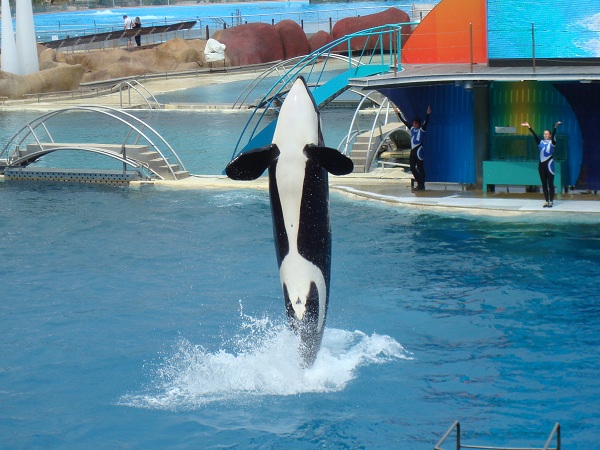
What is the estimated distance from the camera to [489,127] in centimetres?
1761

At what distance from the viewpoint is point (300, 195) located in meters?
8.06

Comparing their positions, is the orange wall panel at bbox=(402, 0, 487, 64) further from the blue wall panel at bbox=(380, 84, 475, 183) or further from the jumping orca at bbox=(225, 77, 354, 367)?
the jumping orca at bbox=(225, 77, 354, 367)

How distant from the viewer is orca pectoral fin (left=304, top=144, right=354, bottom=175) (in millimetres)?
7785

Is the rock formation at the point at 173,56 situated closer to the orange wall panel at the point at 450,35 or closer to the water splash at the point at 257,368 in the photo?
the orange wall panel at the point at 450,35

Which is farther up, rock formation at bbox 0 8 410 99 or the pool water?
rock formation at bbox 0 8 410 99

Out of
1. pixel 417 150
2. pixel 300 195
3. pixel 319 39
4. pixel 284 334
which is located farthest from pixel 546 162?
pixel 319 39

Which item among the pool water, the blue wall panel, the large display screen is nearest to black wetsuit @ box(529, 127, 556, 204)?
the pool water

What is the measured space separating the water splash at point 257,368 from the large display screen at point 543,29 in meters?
7.55

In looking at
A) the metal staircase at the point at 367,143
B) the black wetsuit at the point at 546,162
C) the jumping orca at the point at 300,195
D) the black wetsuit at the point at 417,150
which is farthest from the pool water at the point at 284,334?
the metal staircase at the point at 367,143

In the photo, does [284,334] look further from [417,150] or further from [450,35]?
[450,35]

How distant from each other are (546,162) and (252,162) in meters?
9.10

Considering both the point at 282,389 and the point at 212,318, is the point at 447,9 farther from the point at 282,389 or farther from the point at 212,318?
the point at 282,389

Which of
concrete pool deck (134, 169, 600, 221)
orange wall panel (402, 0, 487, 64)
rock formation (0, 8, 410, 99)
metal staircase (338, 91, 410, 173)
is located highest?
orange wall panel (402, 0, 487, 64)

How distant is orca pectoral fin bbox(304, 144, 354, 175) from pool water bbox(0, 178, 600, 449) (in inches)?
99.6
